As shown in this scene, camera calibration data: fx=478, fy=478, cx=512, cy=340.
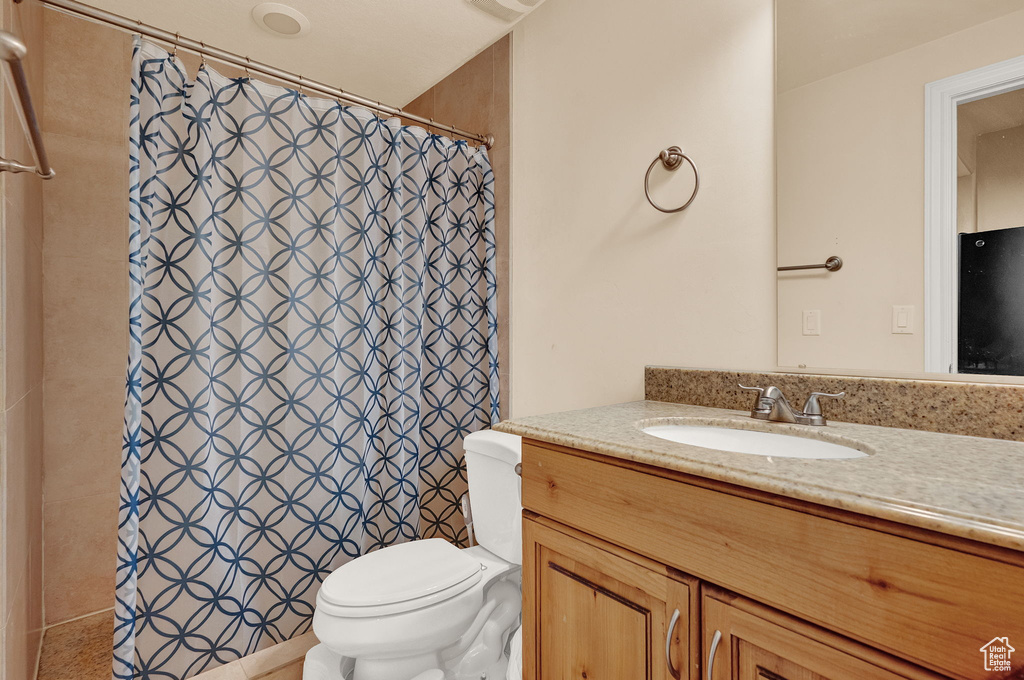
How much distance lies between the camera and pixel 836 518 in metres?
0.58

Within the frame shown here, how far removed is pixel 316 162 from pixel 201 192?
0.37 meters

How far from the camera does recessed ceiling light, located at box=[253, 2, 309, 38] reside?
1667 millimetres

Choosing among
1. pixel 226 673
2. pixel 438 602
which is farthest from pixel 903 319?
pixel 226 673

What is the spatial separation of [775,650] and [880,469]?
286 mm

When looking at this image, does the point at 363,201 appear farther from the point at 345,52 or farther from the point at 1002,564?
the point at 1002,564

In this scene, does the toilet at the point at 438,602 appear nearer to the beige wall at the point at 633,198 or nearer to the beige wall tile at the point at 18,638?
the beige wall at the point at 633,198

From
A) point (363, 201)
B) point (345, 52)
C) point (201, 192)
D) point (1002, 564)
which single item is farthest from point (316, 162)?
point (1002, 564)

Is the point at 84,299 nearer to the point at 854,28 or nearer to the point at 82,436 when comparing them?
the point at 82,436

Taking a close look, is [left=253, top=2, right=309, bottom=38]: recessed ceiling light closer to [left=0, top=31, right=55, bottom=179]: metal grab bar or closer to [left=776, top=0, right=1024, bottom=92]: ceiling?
[left=0, top=31, right=55, bottom=179]: metal grab bar

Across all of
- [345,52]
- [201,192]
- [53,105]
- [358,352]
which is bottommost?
[358,352]

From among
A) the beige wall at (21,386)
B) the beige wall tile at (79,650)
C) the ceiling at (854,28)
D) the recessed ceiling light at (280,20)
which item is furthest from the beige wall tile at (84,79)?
the ceiling at (854,28)

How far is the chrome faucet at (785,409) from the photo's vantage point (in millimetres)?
1032

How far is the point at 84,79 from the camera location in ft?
6.24

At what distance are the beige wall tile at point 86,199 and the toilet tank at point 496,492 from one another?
5.51 ft
